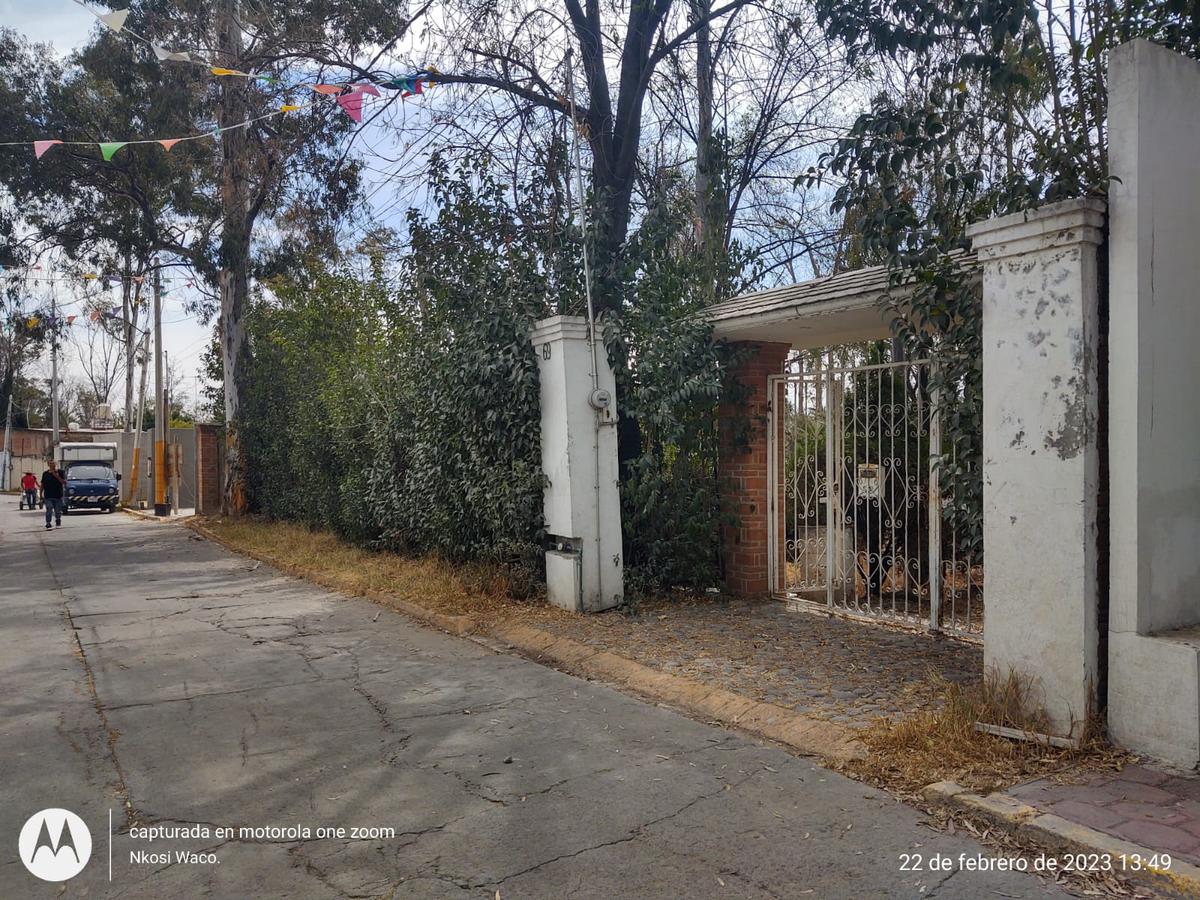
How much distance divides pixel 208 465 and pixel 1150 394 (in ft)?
81.5

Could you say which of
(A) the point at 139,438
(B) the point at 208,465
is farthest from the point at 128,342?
(B) the point at 208,465

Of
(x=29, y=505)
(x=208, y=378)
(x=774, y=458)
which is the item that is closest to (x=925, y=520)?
(x=774, y=458)

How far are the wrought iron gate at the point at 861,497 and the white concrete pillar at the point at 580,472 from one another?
1733mm

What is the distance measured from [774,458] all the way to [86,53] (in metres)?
17.1

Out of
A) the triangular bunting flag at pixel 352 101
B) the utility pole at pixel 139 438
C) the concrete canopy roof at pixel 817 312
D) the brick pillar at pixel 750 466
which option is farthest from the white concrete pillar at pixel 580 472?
the utility pole at pixel 139 438

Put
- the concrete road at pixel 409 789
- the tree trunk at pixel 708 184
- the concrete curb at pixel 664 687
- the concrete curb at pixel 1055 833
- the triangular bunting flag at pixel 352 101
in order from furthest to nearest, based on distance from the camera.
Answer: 1. the tree trunk at pixel 708 184
2. the triangular bunting flag at pixel 352 101
3. the concrete curb at pixel 664 687
4. the concrete road at pixel 409 789
5. the concrete curb at pixel 1055 833

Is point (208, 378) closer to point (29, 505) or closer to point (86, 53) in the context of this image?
point (86, 53)

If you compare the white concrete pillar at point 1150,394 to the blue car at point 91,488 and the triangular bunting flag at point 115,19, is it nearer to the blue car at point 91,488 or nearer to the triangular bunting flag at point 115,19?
the triangular bunting flag at point 115,19

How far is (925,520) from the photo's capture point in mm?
9453

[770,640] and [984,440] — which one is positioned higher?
[984,440]

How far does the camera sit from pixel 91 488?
34438 millimetres

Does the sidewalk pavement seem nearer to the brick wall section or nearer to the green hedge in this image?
the green hedge

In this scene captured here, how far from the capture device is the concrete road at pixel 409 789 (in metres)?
3.73

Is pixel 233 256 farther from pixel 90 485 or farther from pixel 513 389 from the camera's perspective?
pixel 90 485
